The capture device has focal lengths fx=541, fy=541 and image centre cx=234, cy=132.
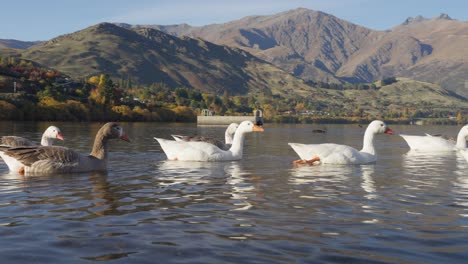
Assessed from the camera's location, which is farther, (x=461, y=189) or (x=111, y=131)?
(x=111, y=131)

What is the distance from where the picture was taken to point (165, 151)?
27.3m

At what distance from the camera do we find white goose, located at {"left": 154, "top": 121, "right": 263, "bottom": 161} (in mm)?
26031

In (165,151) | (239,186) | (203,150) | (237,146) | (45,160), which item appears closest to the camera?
(239,186)

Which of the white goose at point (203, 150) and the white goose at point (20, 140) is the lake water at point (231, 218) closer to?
the white goose at point (20, 140)

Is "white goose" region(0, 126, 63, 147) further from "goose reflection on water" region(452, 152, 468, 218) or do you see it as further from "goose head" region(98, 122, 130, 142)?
"goose reflection on water" region(452, 152, 468, 218)

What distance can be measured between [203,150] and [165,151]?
7.93 feet

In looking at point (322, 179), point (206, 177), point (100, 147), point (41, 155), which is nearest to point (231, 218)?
point (206, 177)

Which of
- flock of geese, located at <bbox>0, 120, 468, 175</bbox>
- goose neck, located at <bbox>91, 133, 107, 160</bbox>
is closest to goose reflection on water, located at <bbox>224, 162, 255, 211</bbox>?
flock of geese, located at <bbox>0, 120, 468, 175</bbox>

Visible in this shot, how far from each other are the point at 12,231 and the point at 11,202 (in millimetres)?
3659

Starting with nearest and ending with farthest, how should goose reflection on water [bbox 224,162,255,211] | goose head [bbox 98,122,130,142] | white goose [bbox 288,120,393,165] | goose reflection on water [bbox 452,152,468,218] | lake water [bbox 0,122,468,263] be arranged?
1. lake water [bbox 0,122,468,263]
2. goose reflection on water [bbox 452,152,468,218]
3. goose reflection on water [bbox 224,162,255,211]
4. goose head [bbox 98,122,130,142]
5. white goose [bbox 288,120,393,165]

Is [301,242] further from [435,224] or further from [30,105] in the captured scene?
[30,105]

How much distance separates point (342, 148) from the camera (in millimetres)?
26094

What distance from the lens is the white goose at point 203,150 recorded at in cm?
2603

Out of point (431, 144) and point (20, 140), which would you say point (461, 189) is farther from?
point (431, 144)
